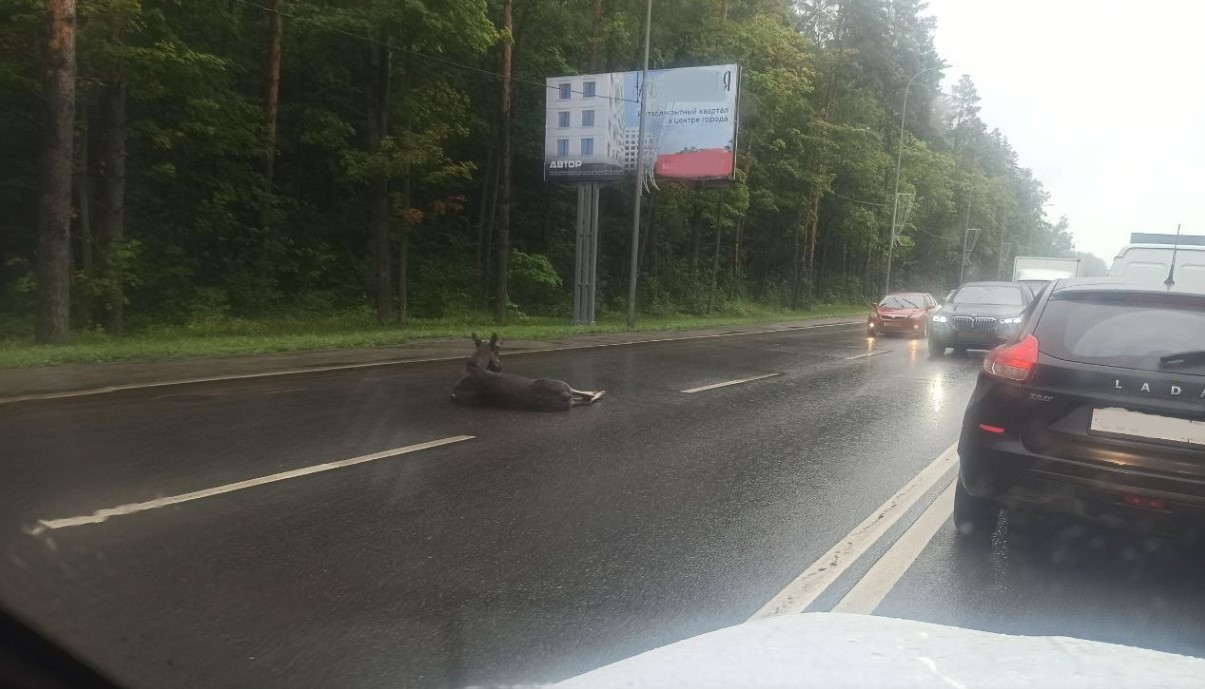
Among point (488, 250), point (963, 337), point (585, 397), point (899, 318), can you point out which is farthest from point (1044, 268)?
point (585, 397)

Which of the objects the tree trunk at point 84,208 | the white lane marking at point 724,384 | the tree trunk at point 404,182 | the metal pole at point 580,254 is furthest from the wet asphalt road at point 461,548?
the metal pole at point 580,254

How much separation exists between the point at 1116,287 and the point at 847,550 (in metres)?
2.23

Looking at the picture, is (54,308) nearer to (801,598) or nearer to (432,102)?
(432,102)

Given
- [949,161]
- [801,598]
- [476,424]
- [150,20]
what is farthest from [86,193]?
[949,161]

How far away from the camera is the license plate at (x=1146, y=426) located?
14.1 ft

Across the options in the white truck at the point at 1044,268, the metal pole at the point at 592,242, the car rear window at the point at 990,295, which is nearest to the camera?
the car rear window at the point at 990,295

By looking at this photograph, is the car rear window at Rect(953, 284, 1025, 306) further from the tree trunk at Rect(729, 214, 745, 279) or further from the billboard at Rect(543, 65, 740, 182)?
the tree trunk at Rect(729, 214, 745, 279)

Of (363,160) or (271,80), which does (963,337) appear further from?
(271,80)

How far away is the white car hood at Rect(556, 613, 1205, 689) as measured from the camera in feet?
6.88

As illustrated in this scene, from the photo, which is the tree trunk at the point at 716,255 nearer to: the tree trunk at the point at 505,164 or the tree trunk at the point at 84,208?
the tree trunk at the point at 505,164

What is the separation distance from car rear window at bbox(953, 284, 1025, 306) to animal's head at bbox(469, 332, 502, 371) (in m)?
13.3

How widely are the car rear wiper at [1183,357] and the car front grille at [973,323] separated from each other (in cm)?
1450

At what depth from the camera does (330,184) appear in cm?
3206

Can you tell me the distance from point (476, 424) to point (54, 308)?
9.62 metres
